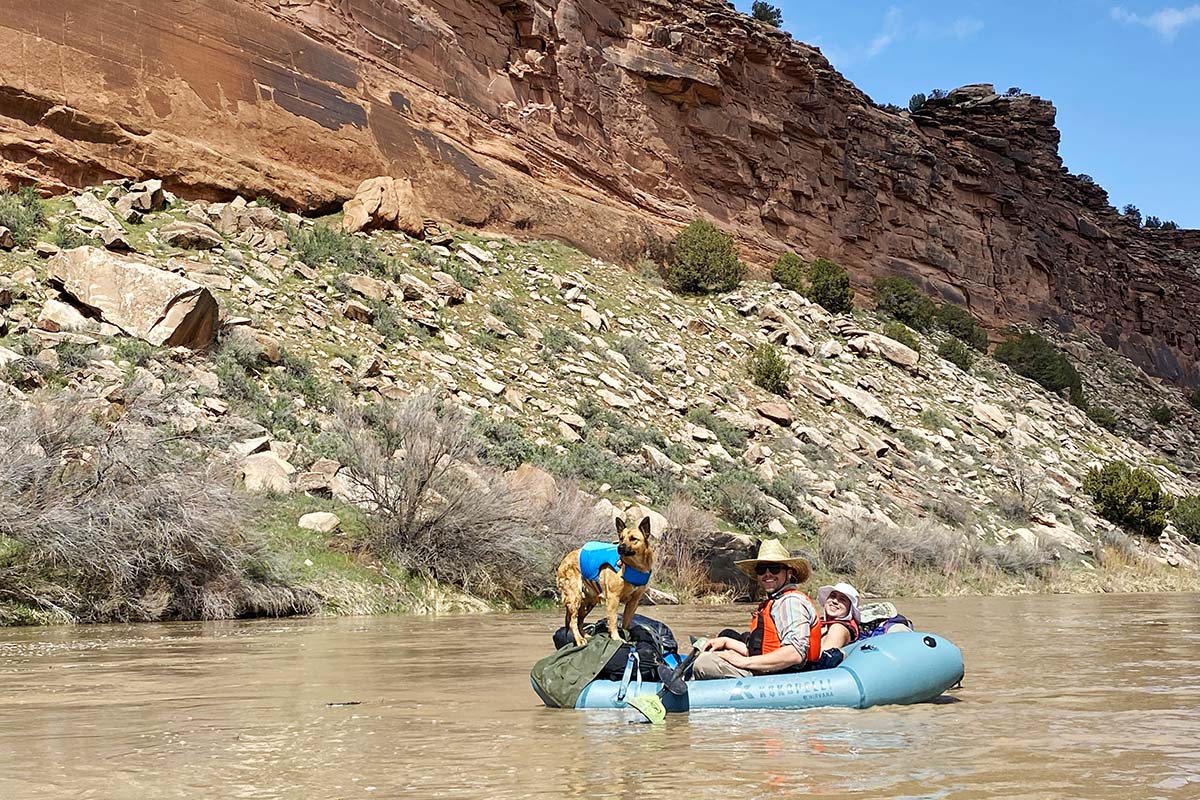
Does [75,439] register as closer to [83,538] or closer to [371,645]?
[83,538]

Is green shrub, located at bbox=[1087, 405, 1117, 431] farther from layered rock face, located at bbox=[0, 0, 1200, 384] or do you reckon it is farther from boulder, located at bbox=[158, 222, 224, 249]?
boulder, located at bbox=[158, 222, 224, 249]

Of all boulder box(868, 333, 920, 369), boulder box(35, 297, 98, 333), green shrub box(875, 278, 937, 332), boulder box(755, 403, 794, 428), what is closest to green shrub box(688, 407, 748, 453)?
boulder box(755, 403, 794, 428)

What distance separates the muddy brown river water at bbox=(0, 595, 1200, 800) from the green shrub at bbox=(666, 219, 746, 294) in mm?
26044

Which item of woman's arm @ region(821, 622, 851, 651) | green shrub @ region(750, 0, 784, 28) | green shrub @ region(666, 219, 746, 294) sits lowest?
woman's arm @ region(821, 622, 851, 651)

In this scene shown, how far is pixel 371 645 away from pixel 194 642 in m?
1.71

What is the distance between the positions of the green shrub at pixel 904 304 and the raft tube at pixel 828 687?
38327 mm

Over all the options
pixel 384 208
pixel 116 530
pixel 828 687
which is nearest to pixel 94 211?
pixel 384 208

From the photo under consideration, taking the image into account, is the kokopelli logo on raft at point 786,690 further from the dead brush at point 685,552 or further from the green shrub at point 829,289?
the green shrub at point 829,289

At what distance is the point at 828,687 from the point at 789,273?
33.8 metres

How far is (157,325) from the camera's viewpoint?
2017 centimetres

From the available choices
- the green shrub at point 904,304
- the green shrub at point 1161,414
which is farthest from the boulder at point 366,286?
the green shrub at point 1161,414

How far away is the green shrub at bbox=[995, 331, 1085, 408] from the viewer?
47344 mm

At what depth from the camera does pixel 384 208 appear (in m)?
29.2

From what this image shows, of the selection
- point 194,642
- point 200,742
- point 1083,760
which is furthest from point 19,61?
point 1083,760
